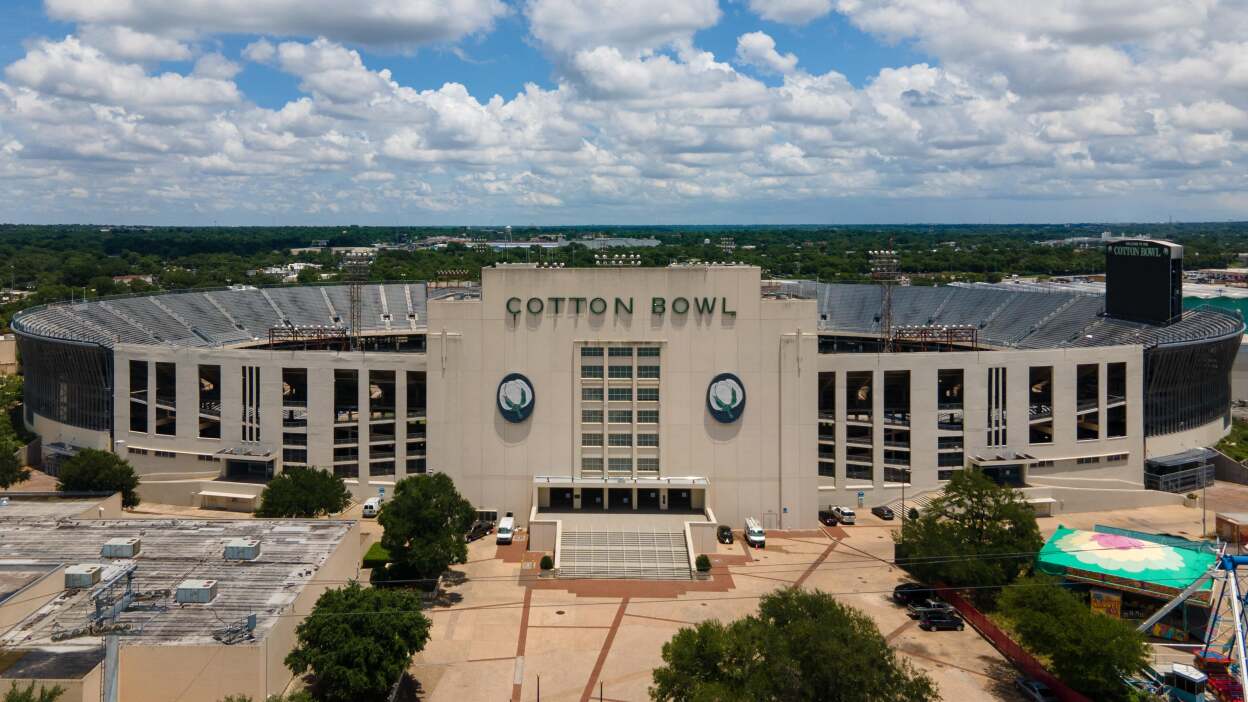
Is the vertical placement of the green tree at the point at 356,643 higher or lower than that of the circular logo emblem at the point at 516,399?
lower

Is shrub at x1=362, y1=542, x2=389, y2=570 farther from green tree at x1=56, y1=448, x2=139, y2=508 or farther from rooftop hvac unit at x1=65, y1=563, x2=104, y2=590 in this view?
green tree at x1=56, y1=448, x2=139, y2=508

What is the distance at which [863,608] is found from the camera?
61.1 meters

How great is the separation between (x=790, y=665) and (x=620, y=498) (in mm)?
40157

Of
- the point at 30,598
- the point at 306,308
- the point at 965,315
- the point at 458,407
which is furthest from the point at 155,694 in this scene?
the point at 965,315

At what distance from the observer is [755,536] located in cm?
7419

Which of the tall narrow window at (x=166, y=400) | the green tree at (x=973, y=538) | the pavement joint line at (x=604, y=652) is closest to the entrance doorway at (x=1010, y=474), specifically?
the green tree at (x=973, y=538)

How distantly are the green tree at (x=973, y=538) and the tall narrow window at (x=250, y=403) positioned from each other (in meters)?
59.6

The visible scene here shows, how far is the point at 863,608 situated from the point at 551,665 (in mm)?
22544

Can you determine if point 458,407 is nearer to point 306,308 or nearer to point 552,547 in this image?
point 552,547

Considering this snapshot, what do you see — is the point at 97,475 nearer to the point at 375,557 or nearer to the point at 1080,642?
the point at 375,557

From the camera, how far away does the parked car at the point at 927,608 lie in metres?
59.2

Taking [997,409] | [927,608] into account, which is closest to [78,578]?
[927,608]

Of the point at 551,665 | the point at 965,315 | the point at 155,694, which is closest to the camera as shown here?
the point at 155,694

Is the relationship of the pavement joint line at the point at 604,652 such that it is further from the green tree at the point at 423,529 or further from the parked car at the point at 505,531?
the parked car at the point at 505,531
